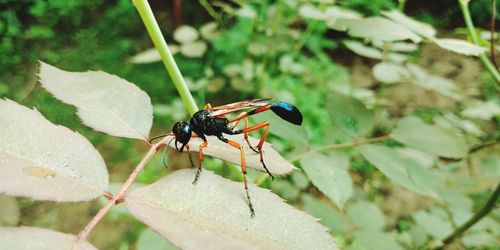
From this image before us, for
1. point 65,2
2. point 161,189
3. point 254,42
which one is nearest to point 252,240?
point 161,189

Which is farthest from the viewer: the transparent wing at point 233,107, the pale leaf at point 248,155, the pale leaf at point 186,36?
the pale leaf at point 186,36

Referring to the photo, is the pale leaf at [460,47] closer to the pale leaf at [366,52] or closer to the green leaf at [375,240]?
the pale leaf at [366,52]

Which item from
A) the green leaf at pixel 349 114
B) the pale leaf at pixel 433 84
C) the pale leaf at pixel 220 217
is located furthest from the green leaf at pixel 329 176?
the pale leaf at pixel 433 84

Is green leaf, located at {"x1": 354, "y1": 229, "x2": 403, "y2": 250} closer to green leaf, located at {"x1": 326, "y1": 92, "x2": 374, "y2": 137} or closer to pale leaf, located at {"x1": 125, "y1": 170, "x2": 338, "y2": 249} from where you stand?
green leaf, located at {"x1": 326, "y1": 92, "x2": 374, "y2": 137}

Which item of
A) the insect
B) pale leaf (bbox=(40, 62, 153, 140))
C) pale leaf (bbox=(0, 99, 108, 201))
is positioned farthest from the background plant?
pale leaf (bbox=(0, 99, 108, 201))

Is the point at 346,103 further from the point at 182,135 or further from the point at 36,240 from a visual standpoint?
the point at 36,240

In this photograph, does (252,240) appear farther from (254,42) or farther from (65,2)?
(65,2)
